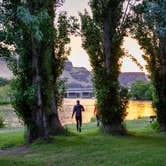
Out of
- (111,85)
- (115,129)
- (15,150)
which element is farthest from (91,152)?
(111,85)

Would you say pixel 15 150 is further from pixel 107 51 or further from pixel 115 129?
pixel 107 51

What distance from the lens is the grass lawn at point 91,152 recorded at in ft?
60.3

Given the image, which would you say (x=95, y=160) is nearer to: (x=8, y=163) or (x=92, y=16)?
(x=8, y=163)

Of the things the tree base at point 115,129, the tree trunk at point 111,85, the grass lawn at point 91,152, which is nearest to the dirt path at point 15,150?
the grass lawn at point 91,152

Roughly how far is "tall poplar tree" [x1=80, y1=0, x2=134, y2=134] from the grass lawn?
1.78 m

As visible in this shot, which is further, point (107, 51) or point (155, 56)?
point (155, 56)

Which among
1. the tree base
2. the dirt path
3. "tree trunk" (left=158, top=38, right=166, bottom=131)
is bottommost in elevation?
the dirt path

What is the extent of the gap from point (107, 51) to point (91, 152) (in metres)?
10.1

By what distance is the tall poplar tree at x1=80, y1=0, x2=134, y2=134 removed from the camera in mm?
30203

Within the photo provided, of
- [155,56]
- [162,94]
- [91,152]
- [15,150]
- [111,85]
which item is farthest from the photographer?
[162,94]

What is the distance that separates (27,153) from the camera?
2295 centimetres

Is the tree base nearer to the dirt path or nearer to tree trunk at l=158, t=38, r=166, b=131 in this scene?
tree trunk at l=158, t=38, r=166, b=131

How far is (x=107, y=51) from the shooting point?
30562 mm

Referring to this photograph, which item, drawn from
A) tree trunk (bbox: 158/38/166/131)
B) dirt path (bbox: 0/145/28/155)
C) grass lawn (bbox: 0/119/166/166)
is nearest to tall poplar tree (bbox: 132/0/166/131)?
tree trunk (bbox: 158/38/166/131)
